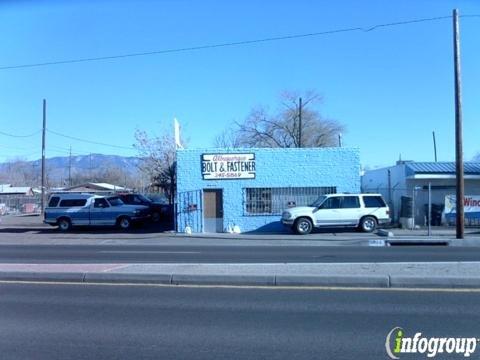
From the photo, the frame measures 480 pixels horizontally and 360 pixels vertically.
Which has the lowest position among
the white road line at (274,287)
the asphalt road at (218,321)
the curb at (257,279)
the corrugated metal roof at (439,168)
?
the asphalt road at (218,321)

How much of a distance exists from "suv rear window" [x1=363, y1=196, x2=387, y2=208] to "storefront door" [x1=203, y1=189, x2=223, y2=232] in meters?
7.17

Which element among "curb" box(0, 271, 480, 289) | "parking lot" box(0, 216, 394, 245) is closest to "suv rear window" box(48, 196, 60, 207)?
"parking lot" box(0, 216, 394, 245)

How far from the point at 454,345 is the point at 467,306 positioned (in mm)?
1979

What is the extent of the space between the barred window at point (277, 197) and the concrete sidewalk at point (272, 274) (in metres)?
16.6

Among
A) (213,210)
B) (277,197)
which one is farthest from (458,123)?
(213,210)

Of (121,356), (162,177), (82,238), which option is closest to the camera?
(121,356)

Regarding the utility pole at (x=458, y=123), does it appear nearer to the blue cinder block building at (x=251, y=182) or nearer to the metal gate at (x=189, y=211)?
the blue cinder block building at (x=251, y=182)

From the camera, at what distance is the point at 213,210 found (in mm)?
28078

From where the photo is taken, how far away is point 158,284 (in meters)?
10.1

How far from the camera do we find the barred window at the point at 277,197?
28.1 m

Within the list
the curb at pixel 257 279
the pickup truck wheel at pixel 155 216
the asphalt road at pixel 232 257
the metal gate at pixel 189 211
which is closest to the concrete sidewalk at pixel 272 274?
the curb at pixel 257 279

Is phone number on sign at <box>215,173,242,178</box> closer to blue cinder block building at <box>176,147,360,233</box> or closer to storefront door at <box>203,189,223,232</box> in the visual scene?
blue cinder block building at <box>176,147,360,233</box>

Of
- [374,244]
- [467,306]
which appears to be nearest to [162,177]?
[374,244]

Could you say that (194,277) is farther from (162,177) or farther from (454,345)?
(162,177)
